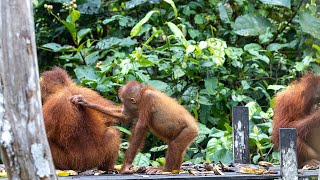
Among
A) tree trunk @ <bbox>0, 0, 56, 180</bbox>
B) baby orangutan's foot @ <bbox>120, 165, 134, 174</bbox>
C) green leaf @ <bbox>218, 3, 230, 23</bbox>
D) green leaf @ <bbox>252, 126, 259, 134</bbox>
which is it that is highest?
tree trunk @ <bbox>0, 0, 56, 180</bbox>

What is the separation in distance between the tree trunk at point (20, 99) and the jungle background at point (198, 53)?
3060 millimetres

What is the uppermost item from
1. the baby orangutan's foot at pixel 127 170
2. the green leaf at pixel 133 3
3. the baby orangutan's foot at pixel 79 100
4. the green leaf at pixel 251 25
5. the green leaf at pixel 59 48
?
the green leaf at pixel 133 3

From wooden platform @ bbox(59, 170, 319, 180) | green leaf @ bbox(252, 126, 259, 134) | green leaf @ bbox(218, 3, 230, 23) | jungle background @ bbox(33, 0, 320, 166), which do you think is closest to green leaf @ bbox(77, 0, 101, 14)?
jungle background @ bbox(33, 0, 320, 166)

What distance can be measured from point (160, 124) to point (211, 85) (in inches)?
87.8

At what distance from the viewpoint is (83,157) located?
199 inches

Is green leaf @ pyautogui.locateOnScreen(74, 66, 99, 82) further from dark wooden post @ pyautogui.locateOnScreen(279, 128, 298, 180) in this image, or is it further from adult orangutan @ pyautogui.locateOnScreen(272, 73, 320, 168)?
dark wooden post @ pyautogui.locateOnScreen(279, 128, 298, 180)

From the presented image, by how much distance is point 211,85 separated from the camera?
23.0 feet

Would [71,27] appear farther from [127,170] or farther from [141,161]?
[127,170]

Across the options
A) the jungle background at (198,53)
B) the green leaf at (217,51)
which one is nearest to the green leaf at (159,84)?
the jungle background at (198,53)

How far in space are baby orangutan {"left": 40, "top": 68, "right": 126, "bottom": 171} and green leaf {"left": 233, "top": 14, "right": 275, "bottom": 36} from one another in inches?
103

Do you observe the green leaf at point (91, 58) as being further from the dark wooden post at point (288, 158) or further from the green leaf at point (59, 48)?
the dark wooden post at point (288, 158)

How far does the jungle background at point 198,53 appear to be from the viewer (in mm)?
6734

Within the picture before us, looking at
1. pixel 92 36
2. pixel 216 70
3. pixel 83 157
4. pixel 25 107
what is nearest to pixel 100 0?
pixel 92 36

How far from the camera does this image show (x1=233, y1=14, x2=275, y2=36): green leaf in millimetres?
7471
